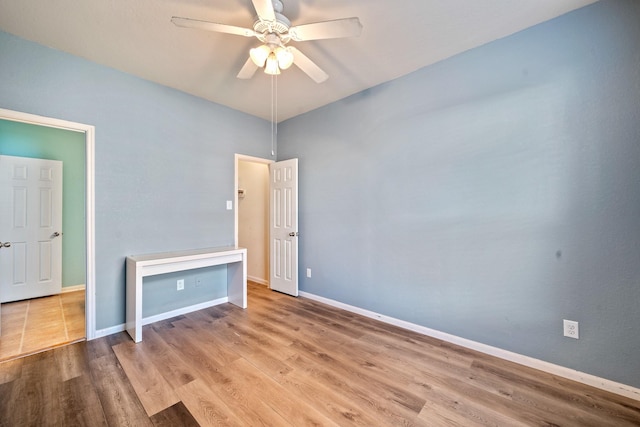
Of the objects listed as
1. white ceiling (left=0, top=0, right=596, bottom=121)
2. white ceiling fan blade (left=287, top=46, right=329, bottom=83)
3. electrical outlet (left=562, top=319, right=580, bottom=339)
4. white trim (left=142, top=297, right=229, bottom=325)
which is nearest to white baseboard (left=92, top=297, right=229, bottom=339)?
white trim (left=142, top=297, right=229, bottom=325)

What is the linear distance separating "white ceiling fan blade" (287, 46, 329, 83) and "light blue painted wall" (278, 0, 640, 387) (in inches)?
40.7

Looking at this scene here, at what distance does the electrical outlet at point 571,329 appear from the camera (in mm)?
1852

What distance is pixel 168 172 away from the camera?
2.97 m

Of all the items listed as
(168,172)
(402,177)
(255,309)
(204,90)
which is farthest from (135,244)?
(402,177)

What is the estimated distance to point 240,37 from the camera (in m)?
2.10

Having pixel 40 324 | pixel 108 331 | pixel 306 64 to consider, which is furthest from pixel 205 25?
pixel 40 324

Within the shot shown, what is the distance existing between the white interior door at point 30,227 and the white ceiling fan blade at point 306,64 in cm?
401

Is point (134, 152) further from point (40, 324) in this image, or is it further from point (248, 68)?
point (40, 324)

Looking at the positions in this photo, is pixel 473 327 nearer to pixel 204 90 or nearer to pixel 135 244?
pixel 135 244

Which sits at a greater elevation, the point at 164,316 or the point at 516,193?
the point at 516,193

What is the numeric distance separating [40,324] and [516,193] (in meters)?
4.81

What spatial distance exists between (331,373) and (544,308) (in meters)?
1.70

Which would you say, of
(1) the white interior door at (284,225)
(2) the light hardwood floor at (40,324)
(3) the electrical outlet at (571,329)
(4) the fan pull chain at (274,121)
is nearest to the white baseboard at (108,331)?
(2) the light hardwood floor at (40,324)

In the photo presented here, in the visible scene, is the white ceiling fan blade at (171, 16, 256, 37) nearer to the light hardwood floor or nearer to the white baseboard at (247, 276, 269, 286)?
the light hardwood floor
